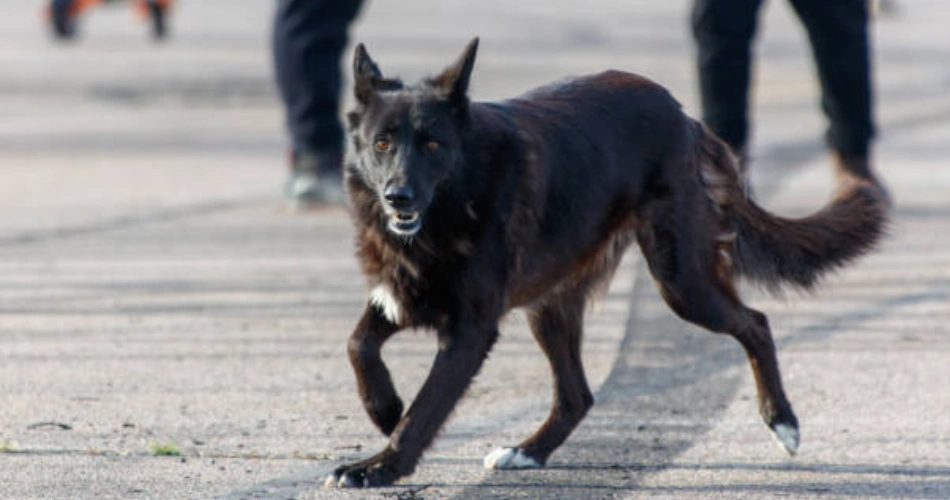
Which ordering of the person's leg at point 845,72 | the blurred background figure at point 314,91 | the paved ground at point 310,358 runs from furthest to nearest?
the blurred background figure at point 314,91 < the person's leg at point 845,72 < the paved ground at point 310,358

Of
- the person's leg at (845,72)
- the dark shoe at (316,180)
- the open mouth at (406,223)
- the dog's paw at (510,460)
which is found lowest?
the dark shoe at (316,180)

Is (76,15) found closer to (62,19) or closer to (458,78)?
(62,19)

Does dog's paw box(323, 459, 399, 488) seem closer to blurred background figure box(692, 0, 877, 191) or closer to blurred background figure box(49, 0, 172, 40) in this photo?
blurred background figure box(692, 0, 877, 191)

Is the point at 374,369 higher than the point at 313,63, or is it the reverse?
the point at 374,369

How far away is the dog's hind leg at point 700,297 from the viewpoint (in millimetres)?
4676

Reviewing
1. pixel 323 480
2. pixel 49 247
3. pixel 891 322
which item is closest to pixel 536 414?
pixel 323 480

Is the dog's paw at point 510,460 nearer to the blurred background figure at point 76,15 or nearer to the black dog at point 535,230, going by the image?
the black dog at point 535,230

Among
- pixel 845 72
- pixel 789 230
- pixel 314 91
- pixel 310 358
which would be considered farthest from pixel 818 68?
pixel 310 358

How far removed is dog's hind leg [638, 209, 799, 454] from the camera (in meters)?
4.68

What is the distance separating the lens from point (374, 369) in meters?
4.32

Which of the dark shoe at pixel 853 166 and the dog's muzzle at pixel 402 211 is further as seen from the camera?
the dark shoe at pixel 853 166

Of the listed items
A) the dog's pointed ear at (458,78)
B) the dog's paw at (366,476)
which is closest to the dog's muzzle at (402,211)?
the dog's pointed ear at (458,78)

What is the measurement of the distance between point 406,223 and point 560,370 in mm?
763

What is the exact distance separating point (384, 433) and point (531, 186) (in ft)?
2.25
